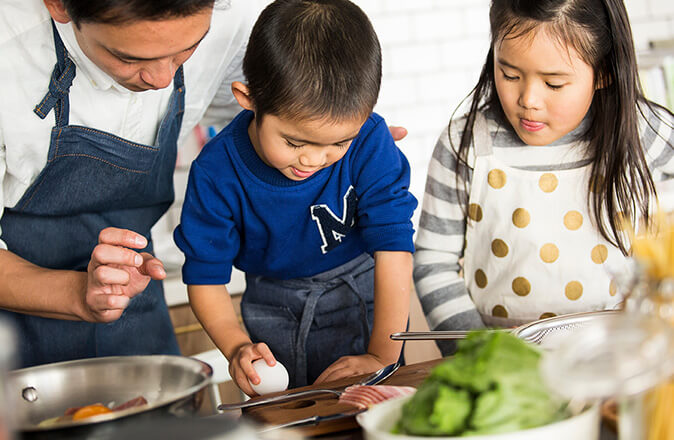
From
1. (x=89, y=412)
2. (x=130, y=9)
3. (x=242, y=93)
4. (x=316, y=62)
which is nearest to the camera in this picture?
(x=89, y=412)

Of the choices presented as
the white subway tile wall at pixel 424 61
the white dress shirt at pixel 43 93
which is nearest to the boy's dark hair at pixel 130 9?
the white dress shirt at pixel 43 93

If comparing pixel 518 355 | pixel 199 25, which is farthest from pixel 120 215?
pixel 518 355

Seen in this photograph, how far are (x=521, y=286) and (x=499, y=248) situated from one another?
3.4 inches

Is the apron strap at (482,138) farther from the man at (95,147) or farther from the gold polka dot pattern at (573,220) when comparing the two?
the man at (95,147)

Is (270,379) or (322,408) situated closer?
(322,408)

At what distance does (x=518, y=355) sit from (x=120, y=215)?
109 centimetres

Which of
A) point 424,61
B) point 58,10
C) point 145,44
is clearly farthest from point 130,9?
point 424,61

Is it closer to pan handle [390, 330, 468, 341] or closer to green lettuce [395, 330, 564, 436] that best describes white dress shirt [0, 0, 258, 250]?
pan handle [390, 330, 468, 341]

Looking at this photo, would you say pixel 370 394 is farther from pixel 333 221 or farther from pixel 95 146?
pixel 95 146

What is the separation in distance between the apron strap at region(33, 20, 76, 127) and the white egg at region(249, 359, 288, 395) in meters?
0.61

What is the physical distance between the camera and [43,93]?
118 cm

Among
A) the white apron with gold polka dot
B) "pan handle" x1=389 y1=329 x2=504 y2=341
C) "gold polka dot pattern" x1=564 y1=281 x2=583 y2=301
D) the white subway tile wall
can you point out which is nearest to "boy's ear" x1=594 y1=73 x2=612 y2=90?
the white apron with gold polka dot

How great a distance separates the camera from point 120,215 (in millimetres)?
1428

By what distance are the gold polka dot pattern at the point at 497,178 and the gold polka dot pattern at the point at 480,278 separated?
0.18 metres
